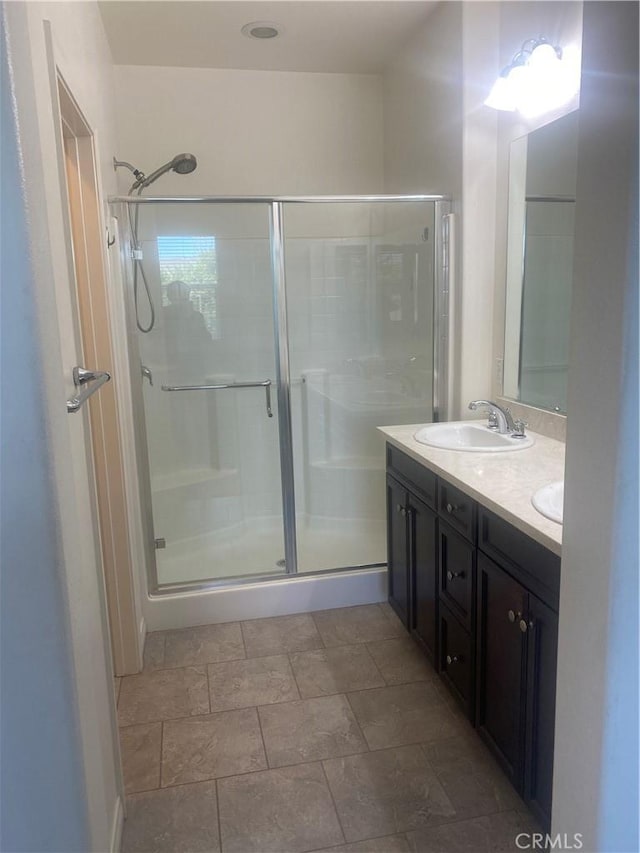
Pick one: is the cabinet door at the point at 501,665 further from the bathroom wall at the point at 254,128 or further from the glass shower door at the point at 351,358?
the bathroom wall at the point at 254,128

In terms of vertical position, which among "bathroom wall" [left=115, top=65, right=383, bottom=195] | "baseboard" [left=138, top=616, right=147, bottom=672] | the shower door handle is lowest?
"baseboard" [left=138, top=616, right=147, bottom=672]

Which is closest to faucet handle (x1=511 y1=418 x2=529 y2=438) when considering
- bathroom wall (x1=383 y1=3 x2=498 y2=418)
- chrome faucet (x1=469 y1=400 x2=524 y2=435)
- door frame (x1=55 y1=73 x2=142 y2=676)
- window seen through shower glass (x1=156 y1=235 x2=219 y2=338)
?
chrome faucet (x1=469 y1=400 x2=524 y2=435)

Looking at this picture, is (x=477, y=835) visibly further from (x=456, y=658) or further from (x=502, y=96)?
(x=502, y=96)

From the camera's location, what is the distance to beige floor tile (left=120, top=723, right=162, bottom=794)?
1.84 metres

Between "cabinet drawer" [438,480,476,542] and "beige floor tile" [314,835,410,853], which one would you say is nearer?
"beige floor tile" [314,835,410,853]

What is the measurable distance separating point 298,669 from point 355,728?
0.41 metres

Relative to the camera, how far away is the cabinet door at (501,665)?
1583 mm

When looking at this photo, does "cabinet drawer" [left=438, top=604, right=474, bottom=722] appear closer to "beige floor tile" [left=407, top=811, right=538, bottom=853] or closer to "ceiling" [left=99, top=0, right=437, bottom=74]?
"beige floor tile" [left=407, top=811, right=538, bottom=853]

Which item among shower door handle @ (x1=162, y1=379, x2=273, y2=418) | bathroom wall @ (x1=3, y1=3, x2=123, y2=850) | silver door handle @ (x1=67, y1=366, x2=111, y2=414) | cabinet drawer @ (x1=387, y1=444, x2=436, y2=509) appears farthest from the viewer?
shower door handle @ (x1=162, y1=379, x2=273, y2=418)

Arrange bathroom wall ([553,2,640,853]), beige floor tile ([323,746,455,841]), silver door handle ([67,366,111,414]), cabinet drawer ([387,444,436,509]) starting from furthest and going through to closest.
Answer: cabinet drawer ([387,444,436,509])
beige floor tile ([323,746,455,841])
silver door handle ([67,366,111,414])
bathroom wall ([553,2,640,853])

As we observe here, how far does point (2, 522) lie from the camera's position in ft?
3.02

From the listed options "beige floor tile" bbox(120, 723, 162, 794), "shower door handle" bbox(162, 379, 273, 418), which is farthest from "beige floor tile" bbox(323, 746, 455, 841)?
"shower door handle" bbox(162, 379, 273, 418)

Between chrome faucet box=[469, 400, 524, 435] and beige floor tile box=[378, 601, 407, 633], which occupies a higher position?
chrome faucet box=[469, 400, 524, 435]

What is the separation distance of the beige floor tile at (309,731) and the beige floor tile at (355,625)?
41 centimetres
